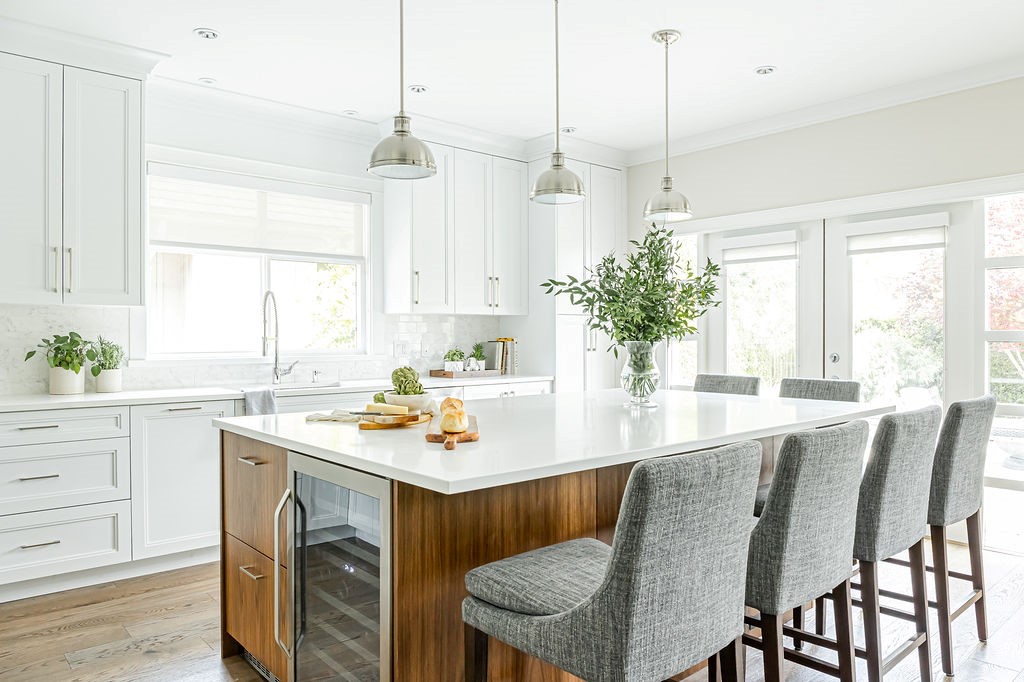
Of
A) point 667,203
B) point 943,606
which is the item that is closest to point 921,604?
point 943,606

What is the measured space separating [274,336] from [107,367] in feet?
3.34

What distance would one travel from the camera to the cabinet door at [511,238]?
532 centimetres

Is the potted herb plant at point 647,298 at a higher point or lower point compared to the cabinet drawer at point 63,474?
higher

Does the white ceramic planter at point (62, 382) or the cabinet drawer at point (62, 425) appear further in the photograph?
the white ceramic planter at point (62, 382)

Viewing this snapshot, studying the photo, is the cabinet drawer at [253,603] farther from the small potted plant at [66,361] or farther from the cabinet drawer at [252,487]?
the small potted plant at [66,361]

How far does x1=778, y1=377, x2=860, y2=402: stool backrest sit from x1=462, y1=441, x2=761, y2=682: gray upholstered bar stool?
2.11 metres

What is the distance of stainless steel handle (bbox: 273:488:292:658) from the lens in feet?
6.82

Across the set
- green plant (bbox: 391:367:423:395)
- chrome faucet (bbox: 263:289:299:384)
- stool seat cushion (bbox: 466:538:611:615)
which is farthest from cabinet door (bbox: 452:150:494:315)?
stool seat cushion (bbox: 466:538:611:615)

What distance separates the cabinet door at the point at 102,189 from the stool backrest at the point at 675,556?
3.20 m

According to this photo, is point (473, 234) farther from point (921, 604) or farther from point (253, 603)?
point (921, 604)

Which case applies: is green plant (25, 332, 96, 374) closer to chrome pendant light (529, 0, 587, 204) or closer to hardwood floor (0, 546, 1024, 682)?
hardwood floor (0, 546, 1024, 682)

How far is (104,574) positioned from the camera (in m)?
3.50

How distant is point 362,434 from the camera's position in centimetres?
213

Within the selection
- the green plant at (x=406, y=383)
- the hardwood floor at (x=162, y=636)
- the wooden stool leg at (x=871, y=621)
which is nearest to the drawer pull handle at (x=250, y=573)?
the hardwood floor at (x=162, y=636)
